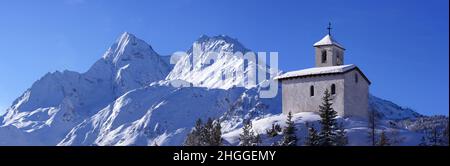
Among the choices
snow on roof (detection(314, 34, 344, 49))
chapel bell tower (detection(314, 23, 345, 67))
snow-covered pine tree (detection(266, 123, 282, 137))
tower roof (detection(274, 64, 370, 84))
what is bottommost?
snow-covered pine tree (detection(266, 123, 282, 137))

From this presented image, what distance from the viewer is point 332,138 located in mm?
66688

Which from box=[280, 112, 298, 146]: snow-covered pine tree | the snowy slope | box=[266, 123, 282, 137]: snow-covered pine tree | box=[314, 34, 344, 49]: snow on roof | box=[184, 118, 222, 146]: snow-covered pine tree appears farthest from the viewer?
box=[314, 34, 344, 49]: snow on roof

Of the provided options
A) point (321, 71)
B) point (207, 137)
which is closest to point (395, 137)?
point (321, 71)

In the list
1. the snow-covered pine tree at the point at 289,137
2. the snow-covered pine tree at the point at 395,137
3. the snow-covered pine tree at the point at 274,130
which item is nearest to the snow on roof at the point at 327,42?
the snow-covered pine tree at the point at 395,137

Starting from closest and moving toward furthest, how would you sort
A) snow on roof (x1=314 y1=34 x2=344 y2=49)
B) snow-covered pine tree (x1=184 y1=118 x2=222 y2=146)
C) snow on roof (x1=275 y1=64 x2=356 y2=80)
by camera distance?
1. snow-covered pine tree (x1=184 y1=118 x2=222 y2=146)
2. snow on roof (x1=275 y1=64 x2=356 y2=80)
3. snow on roof (x1=314 y1=34 x2=344 y2=49)

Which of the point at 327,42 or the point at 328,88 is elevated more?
the point at 327,42

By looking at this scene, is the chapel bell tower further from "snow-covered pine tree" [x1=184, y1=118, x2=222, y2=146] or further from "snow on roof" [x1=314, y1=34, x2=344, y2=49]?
"snow-covered pine tree" [x1=184, y1=118, x2=222, y2=146]

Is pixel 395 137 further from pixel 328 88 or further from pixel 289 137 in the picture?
pixel 328 88

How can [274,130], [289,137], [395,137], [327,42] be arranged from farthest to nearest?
[327,42] → [274,130] → [395,137] → [289,137]

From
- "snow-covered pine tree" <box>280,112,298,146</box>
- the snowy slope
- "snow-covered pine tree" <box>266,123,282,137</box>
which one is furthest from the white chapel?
"snow-covered pine tree" <box>280,112,298,146</box>
